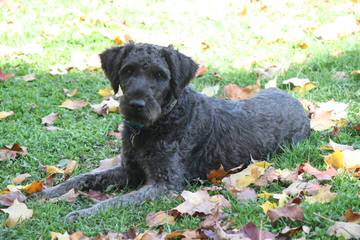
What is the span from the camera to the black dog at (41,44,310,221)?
5625mm

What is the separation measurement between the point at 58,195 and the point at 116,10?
6.70 m

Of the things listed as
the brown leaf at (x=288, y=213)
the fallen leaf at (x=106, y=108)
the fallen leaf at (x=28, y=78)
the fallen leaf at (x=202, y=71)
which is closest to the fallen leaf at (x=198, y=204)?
the brown leaf at (x=288, y=213)

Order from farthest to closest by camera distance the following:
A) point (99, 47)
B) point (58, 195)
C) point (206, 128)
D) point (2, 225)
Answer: point (99, 47) → point (206, 128) → point (58, 195) → point (2, 225)

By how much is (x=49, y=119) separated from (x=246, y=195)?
10.7ft

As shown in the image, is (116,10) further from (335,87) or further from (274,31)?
(335,87)

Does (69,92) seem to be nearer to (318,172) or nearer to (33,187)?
(33,187)

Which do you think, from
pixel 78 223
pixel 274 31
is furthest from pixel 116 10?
pixel 78 223

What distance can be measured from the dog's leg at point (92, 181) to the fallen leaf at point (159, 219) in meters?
1.22

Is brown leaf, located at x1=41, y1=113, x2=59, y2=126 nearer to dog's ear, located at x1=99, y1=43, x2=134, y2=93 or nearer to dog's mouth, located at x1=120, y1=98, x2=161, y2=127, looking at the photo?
dog's ear, located at x1=99, y1=43, x2=134, y2=93

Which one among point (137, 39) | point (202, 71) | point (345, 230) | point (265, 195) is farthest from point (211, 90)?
point (345, 230)

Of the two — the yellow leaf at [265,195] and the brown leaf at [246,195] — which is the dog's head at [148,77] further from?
the yellow leaf at [265,195]

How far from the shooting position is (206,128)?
613 cm

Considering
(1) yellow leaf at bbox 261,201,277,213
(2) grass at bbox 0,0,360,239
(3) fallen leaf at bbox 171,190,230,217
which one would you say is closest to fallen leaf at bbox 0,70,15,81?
(2) grass at bbox 0,0,360,239

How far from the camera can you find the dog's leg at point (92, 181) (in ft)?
19.0
